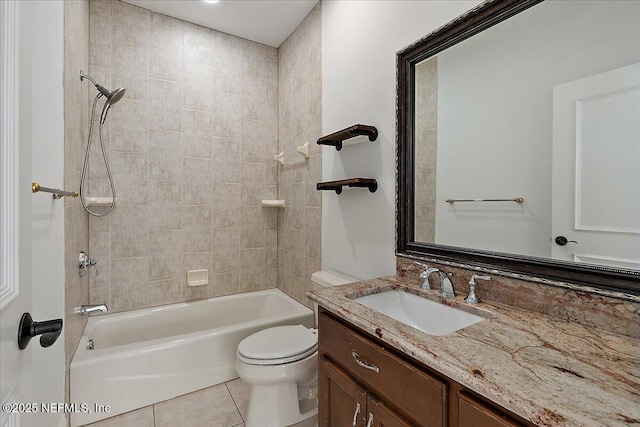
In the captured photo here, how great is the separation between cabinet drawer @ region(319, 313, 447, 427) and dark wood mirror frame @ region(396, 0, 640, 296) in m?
0.56

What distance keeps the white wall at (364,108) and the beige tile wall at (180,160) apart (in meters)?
0.90

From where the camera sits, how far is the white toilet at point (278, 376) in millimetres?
1571

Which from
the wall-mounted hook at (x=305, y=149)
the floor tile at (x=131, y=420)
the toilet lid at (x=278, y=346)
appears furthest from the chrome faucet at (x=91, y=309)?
the wall-mounted hook at (x=305, y=149)

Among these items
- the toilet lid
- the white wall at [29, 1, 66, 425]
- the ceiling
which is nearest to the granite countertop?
the toilet lid

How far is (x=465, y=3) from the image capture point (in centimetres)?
126

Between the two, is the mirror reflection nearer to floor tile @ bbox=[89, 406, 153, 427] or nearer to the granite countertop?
the granite countertop

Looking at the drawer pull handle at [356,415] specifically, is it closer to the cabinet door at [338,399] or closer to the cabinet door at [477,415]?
the cabinet door at [338,399]

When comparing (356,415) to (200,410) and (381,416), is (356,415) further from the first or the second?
(200,410)

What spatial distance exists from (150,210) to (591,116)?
8.72 feet

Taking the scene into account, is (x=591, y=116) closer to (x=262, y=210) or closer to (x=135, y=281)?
(x=262, y=210)

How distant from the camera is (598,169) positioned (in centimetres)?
92

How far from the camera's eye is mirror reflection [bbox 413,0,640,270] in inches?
34.4

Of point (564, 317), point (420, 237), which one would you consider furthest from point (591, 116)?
point (420, 237)

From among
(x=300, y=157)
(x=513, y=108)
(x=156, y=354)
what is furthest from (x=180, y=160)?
(x=513, y=108)
